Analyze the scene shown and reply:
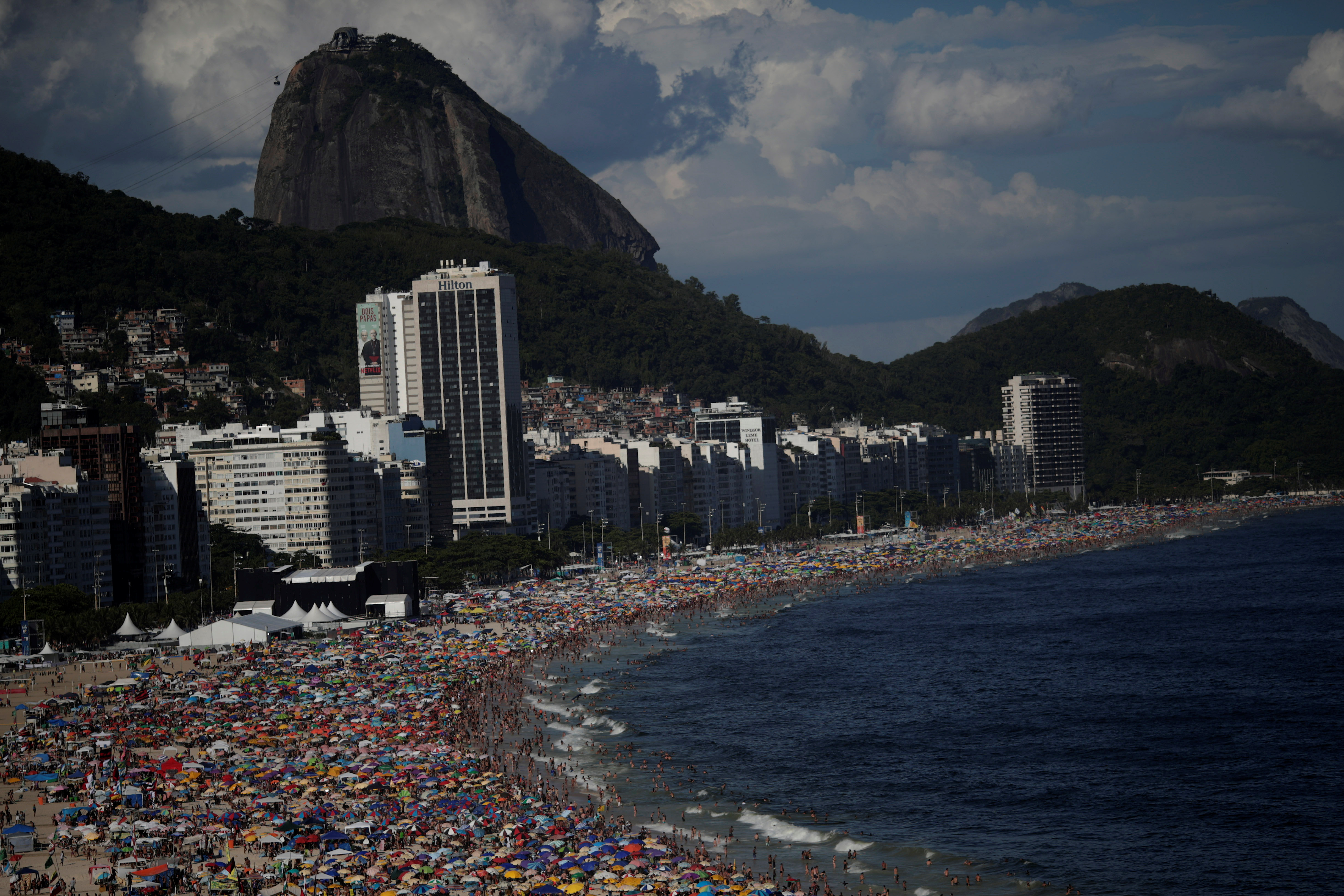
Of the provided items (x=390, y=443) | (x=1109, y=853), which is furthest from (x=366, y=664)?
(x=390, y=443)

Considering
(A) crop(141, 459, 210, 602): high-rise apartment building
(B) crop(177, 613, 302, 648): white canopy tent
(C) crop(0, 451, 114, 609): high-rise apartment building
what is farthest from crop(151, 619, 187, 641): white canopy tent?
(A) crop(141, 459, 210, 602): high-rise apartment building

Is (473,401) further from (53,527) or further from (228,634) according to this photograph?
(228,634)

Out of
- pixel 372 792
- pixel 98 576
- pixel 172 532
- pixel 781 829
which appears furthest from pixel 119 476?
pixel 781 829

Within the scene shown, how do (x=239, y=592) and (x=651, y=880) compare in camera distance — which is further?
(x=239, y=592)

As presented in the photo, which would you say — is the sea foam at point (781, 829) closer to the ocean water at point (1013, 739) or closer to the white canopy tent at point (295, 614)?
the ocean water at point (1013, 739)

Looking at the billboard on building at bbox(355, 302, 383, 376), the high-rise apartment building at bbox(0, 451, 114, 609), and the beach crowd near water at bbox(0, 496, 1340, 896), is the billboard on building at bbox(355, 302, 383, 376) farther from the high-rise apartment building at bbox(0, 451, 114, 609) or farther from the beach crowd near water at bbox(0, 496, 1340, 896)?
the beach crowd near water at bbox(0, 496, 1340, 896)

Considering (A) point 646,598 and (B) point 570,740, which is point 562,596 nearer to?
(A) point 646,598
